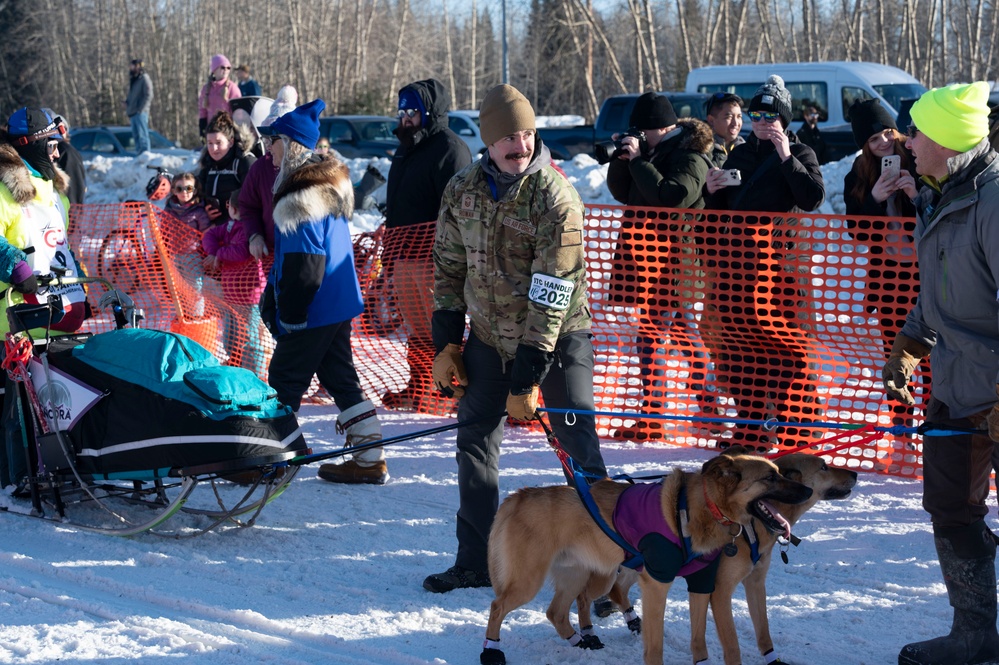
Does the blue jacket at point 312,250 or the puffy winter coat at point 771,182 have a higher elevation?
the puffy winter coat at point 771,182

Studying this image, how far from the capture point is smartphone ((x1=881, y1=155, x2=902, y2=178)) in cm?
536

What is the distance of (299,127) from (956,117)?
312cm

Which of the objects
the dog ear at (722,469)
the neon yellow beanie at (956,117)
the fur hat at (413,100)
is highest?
the fur hat at (413,100)

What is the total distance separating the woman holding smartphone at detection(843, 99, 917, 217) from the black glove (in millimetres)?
4199

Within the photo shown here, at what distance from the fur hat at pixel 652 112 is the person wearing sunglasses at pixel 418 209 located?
1.08m

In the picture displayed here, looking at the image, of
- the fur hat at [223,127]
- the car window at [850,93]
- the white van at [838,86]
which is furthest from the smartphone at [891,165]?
the car window at [850,93]

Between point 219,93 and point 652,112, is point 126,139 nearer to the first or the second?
point 219,93

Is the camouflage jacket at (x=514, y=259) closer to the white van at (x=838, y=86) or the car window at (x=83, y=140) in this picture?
the white van at (x=838, y=86)

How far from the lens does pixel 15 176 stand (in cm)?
521

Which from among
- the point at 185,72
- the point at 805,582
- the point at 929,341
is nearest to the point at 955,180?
the point at 929,341

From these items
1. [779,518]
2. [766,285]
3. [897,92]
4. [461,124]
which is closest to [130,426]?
[779,518]

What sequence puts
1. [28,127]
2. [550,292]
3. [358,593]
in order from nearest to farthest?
[550,292] < [358,593] < [28,127]

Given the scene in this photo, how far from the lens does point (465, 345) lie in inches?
168

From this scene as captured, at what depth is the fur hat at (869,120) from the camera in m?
5.76
